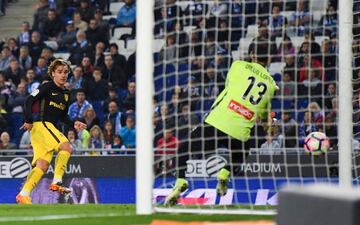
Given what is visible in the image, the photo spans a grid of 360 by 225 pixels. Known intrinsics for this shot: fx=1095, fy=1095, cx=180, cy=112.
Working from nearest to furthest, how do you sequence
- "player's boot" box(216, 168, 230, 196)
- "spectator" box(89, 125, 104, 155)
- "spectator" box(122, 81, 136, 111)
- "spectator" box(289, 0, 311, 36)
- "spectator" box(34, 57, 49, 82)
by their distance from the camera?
1. "player's boot" box(216, 168, 230, 196)
2. "spectator" box(289, 0, 311, 36)
3. "spectator" box(89, 125, 104, 155)
4. "spectator" box(122, 81, 136, 111)
5. "spectator" box(34, 57, 49, 82)

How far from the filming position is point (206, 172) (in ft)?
45.6

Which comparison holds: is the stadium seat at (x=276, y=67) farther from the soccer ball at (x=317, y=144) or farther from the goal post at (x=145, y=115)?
the goal post at (x=145, y=115)

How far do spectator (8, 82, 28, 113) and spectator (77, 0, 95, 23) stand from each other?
203 cm

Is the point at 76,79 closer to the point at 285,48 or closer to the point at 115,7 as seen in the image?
the point at 115,7

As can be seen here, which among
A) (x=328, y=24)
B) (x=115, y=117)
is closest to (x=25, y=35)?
(x=115, y=117)

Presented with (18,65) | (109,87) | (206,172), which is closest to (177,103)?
(206,172)

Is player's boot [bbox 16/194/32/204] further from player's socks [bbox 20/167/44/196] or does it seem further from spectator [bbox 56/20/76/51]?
spectator [bbox 56/20/76/51]

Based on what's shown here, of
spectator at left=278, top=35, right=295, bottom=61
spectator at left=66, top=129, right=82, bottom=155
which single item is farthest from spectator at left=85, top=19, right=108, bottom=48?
spectator at left=278, top=35, right=295, bottom=61

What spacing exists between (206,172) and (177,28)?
265 centimetres

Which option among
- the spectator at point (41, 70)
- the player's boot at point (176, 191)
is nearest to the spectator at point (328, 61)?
the player's boot at point (176, 191)

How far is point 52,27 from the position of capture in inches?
776

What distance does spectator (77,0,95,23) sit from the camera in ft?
64.2

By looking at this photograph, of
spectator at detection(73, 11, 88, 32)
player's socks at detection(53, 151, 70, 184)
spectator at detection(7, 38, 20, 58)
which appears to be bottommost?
player's socks at detection(53, 151, 70, 184)

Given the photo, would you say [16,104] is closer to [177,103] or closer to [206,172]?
[206,172]
